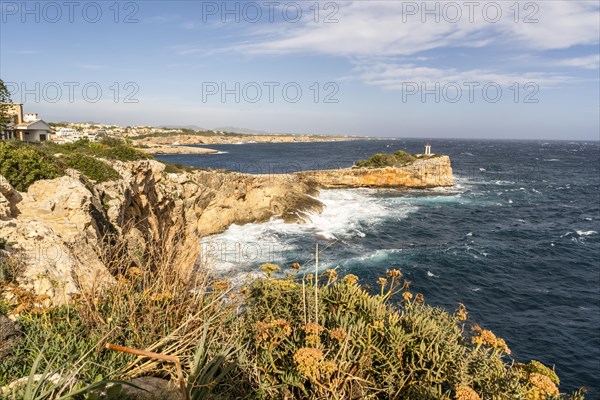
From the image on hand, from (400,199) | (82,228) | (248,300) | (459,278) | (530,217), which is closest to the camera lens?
(248,300)

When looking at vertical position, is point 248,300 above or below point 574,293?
above

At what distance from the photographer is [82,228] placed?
29.7 feet

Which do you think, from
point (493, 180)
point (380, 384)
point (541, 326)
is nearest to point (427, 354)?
point (380, 384)

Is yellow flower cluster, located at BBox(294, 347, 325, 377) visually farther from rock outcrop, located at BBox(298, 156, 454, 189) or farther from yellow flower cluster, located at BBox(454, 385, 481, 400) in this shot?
rock outcrop, located at BBox(298, 156, 454, 189)

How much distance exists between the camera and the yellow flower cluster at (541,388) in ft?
12.1

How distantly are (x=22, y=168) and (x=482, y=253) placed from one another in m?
26.3

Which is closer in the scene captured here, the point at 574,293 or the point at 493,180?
the point at 574,293

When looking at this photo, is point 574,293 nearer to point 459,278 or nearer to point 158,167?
point 459,278

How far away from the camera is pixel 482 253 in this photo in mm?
24484

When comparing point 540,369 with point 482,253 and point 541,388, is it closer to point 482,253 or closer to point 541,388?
point 541,388

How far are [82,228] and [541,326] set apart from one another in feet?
62.3

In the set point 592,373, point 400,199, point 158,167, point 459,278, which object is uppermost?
point 158,167

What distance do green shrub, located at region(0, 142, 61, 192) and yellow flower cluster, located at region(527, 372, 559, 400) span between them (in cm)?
1262

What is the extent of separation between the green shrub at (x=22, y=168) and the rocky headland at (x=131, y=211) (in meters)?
0.49
